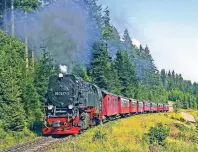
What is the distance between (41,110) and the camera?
112ft

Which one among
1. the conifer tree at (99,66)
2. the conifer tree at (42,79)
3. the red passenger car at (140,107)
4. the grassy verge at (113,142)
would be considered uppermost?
the conifer tree at (99,66)

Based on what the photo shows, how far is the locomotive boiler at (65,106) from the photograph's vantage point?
25766 mm

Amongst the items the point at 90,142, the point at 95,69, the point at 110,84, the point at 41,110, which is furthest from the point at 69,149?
the point at 110,84

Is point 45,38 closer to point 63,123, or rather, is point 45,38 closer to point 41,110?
point 41,110

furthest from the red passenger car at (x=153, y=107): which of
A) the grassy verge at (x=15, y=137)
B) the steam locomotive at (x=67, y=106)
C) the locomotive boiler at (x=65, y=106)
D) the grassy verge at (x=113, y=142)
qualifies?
the grassy verge at (x=15, y=137)

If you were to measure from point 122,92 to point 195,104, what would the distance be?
3745 inches

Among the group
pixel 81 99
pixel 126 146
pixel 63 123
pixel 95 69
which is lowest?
pixel 126 146

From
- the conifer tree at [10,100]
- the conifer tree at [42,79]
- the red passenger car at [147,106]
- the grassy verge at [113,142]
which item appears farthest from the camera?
the red passenger car at [147,106]

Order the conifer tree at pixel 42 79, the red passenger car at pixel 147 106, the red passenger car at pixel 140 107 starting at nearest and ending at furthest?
the conifer tree at pixel 42 79, the red passenger car at pixel 140 107, the red passenger car at pixel 147 106

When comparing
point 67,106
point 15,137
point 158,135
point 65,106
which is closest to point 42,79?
point 65,106

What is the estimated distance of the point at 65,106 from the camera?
26484mm

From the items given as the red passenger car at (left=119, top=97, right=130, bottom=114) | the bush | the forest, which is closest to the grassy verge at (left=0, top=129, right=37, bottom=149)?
the forest

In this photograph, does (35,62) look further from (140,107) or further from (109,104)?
(140,107)

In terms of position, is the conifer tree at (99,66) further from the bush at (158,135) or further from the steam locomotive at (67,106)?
the steam locomotive at (67,106)
